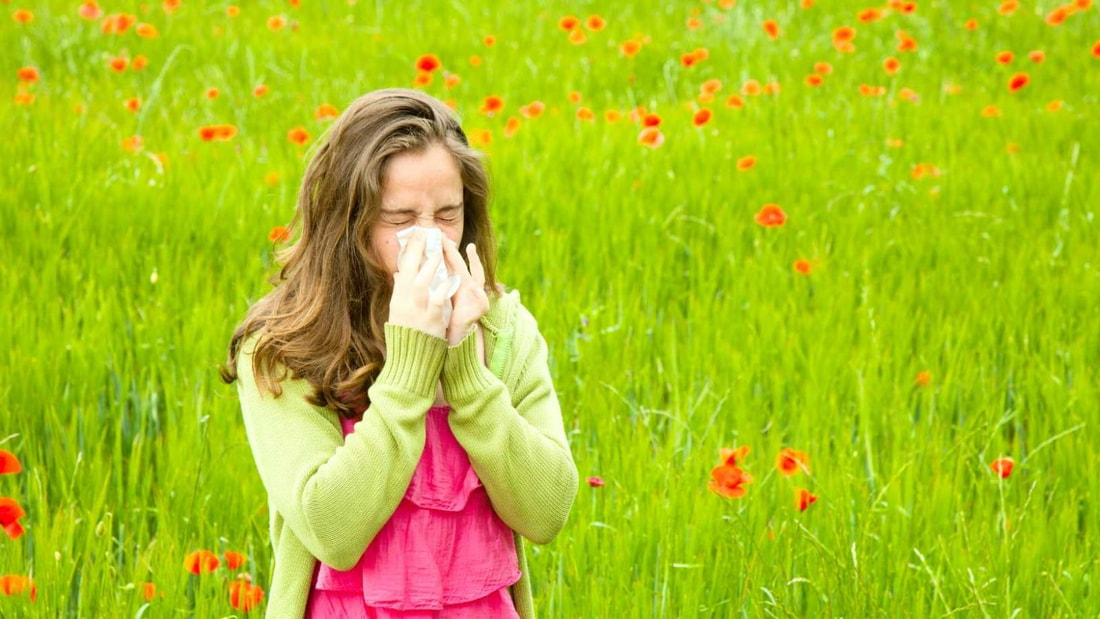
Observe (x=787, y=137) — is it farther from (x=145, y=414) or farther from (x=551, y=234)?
(x=145, y=414)

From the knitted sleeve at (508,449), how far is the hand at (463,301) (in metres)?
0.02

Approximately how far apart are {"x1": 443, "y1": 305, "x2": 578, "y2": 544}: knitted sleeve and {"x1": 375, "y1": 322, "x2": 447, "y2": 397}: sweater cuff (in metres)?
0.04

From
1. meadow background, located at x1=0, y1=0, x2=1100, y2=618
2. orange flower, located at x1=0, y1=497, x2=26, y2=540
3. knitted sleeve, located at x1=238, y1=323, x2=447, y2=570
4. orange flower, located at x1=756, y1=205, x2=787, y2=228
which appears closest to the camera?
knitted sleeve, located at x1=238, y1=323, x2=447, y2=570

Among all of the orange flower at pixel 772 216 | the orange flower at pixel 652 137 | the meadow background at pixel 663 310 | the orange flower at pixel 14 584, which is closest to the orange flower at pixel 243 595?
the meadow background at pixel 663 310

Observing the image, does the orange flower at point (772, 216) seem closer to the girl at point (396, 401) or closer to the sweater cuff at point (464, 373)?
the girl at point (396, 401)

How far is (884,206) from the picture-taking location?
12.7 feet

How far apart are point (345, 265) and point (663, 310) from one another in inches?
67.7

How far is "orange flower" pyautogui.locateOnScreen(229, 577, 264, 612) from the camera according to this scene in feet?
6.07

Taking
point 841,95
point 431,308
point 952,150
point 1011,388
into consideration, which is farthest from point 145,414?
point 841,95

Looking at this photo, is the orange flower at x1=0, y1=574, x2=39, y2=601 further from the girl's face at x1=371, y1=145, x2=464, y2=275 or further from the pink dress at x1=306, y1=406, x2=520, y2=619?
the girl's face at x1=371, y1=145, x2=464, y2=275

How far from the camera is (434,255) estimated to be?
1416mm

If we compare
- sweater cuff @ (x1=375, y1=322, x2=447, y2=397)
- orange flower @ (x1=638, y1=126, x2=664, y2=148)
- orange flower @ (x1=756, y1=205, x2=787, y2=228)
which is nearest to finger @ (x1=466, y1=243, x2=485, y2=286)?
sweater cuff @ (x1=375, y1=322, x2=447, y2=397)

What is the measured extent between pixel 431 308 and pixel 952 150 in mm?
3435

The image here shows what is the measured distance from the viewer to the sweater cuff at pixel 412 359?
A: 1385mm
